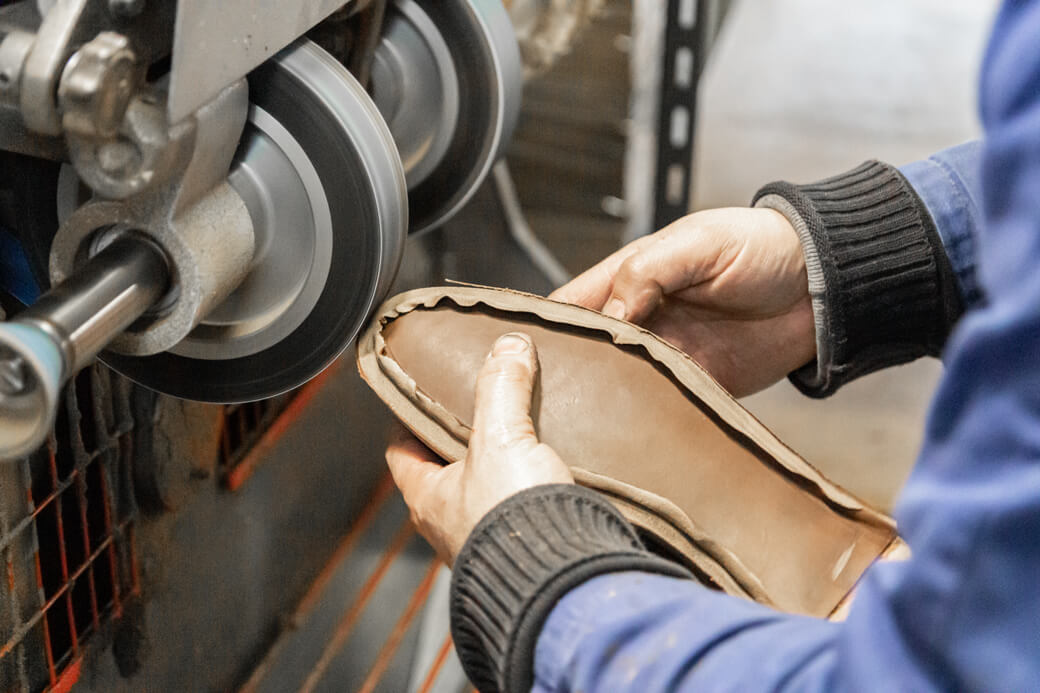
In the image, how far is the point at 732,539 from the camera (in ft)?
2.36

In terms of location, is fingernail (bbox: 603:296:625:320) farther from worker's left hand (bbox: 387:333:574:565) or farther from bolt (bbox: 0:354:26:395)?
bolt (bbox: 0:354:26:395)

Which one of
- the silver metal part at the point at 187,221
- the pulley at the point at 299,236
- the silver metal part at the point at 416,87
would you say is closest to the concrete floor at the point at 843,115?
the silver metal part at the point at 416,87

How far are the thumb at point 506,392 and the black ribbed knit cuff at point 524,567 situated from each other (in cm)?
7

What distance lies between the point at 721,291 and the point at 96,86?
561mm

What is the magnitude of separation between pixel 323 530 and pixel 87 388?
47 cm

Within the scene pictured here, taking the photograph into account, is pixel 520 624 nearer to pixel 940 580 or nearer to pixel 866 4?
pixel 940 580

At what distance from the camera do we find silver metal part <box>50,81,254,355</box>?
22.9 inches

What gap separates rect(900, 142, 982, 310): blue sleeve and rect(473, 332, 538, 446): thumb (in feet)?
1.33

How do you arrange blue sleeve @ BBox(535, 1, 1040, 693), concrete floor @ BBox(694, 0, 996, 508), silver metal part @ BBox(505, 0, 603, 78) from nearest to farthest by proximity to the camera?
1. blue sleeve @ BBox(535, 1, 1040, 693)
2. silver metal part @ BBox(505, 0, 603, 78)
3. concrete floor @ BBox(694, 0, 996, 508)

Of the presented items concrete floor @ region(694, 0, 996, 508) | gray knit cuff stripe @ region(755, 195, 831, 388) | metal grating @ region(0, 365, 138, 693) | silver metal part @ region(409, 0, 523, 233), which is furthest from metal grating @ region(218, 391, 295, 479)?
concrete floor @ region(694, 0, 996, 508)

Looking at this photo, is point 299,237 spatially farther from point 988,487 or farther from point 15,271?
point 988,487

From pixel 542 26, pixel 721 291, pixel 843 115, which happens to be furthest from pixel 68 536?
pixel 843 115

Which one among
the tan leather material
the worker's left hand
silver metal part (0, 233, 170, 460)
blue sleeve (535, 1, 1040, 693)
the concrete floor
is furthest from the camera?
the concrete floor

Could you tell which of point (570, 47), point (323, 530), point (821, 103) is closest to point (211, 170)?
point (323, 530)
